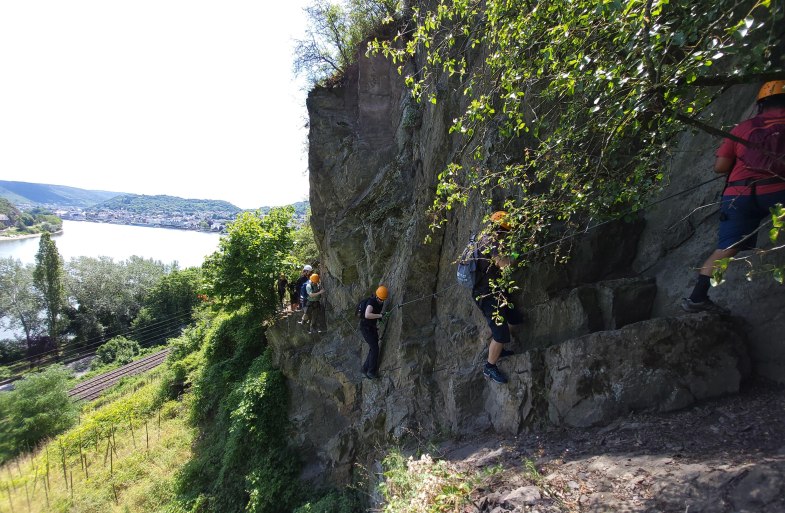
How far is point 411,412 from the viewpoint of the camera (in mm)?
7113

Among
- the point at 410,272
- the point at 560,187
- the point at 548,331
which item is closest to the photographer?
the point at 560,187

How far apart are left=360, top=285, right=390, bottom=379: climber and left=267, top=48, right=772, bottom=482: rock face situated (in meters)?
0.21

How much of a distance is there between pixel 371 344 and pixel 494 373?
351 cm

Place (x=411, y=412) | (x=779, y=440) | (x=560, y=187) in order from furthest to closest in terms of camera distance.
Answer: (x=411, y=412) < (x=560, y=187) < (x=779, y=440)

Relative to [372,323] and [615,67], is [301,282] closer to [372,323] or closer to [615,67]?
[372,323]

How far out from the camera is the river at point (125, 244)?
80.2 metres

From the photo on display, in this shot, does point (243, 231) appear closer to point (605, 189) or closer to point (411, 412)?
point (411, 412)

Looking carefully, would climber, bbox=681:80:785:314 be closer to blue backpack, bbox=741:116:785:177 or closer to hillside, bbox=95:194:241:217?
blue backpack, bbox=741:116:785:177

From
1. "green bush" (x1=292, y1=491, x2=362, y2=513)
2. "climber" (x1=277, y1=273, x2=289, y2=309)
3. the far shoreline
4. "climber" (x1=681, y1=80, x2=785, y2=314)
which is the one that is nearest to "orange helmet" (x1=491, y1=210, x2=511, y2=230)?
"climber" (x1=681, y1=80, x2=785, y2=314)

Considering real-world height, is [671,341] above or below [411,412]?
above

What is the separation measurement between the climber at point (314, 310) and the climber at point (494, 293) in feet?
22.4

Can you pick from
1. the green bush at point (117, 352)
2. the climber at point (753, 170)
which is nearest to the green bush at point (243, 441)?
the climber at point (753, 170)

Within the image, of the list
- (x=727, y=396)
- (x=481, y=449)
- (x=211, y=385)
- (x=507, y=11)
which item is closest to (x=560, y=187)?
(x=507, y=11)

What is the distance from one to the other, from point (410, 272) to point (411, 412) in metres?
2.77
